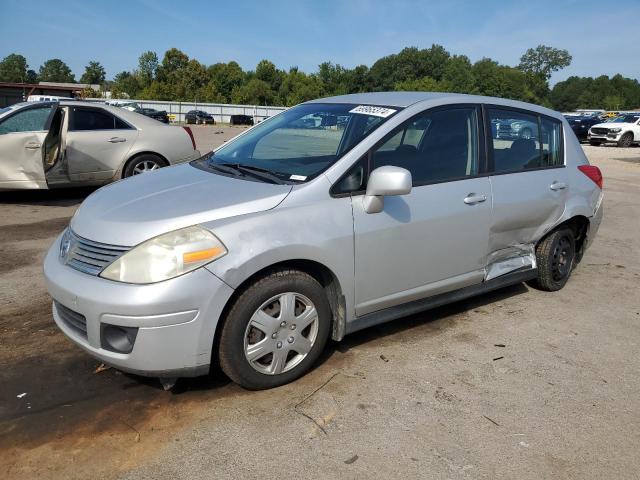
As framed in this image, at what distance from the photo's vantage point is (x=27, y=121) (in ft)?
25.9

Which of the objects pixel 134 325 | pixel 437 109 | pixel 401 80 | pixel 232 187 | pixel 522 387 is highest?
pixel 401 80

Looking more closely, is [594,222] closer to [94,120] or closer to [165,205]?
Result: [165,205]

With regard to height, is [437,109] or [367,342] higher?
[437,109]

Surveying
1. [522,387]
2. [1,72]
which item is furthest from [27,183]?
[1,72]

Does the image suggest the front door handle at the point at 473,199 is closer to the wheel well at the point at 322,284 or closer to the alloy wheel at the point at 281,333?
the wheel well at the point at 322,284

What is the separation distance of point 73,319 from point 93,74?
157039 millimetres

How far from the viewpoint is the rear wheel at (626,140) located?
2688 centimetres

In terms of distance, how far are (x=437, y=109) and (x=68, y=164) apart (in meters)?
6.33

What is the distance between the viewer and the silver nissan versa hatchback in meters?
2.75

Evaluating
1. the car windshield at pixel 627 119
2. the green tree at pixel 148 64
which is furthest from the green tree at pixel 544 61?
the car windshield at pixel 627 119

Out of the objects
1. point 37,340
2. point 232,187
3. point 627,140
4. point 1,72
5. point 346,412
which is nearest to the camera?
point 346,412

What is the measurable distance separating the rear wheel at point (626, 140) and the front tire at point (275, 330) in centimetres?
2844

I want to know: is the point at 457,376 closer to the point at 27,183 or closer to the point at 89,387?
the point at 89,387

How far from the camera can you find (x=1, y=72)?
451ft
